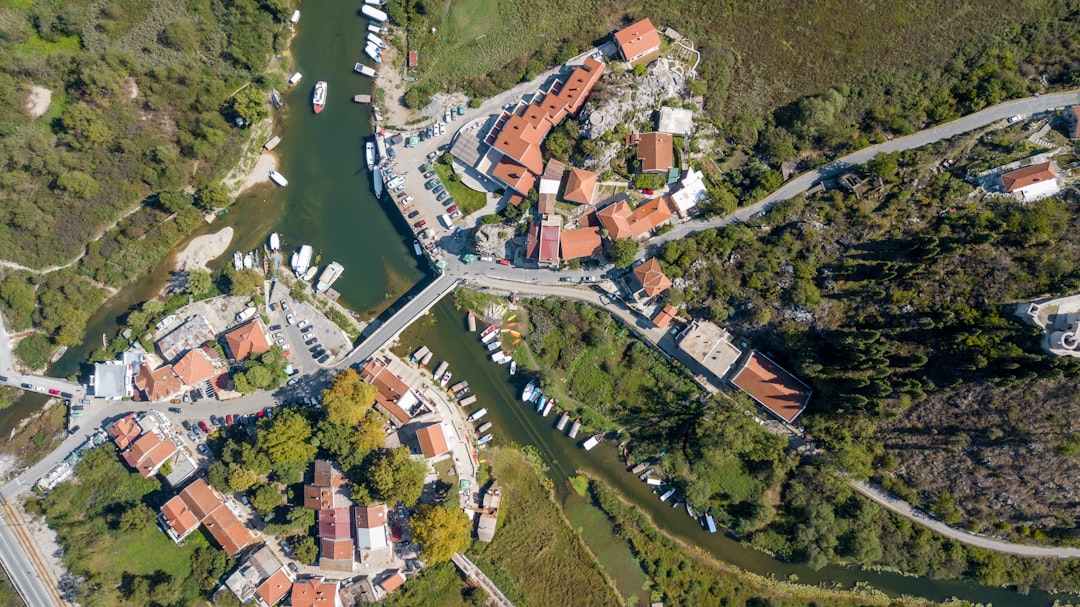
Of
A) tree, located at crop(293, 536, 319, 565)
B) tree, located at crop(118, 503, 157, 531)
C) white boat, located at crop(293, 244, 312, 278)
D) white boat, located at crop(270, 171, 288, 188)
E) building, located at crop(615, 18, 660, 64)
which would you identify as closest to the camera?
tree, located at crop(118, 503, 157, 531)

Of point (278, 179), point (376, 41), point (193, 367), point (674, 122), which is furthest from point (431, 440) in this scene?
point (376, 41)

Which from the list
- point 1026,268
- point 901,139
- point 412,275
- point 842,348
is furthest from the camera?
point 412,275

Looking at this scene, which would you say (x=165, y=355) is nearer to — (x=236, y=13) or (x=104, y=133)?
(x=104, y=133)

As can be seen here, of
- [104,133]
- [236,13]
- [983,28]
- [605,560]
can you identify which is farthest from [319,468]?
[983,28]

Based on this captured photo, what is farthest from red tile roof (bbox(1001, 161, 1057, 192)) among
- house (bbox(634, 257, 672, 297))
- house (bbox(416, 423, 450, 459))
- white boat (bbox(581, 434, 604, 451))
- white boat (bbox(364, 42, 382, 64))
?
white boat (bbox(364, 42, 382, 64))

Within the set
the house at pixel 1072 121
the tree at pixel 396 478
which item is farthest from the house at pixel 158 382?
the house at pixel 1072 121

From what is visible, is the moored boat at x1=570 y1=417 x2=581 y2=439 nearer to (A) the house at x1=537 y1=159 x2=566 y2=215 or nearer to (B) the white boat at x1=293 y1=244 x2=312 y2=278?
(A) the house at x1=537 y1=159 x2=566 y2=215

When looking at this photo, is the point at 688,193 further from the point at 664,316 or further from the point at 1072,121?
the point at 1072,121
